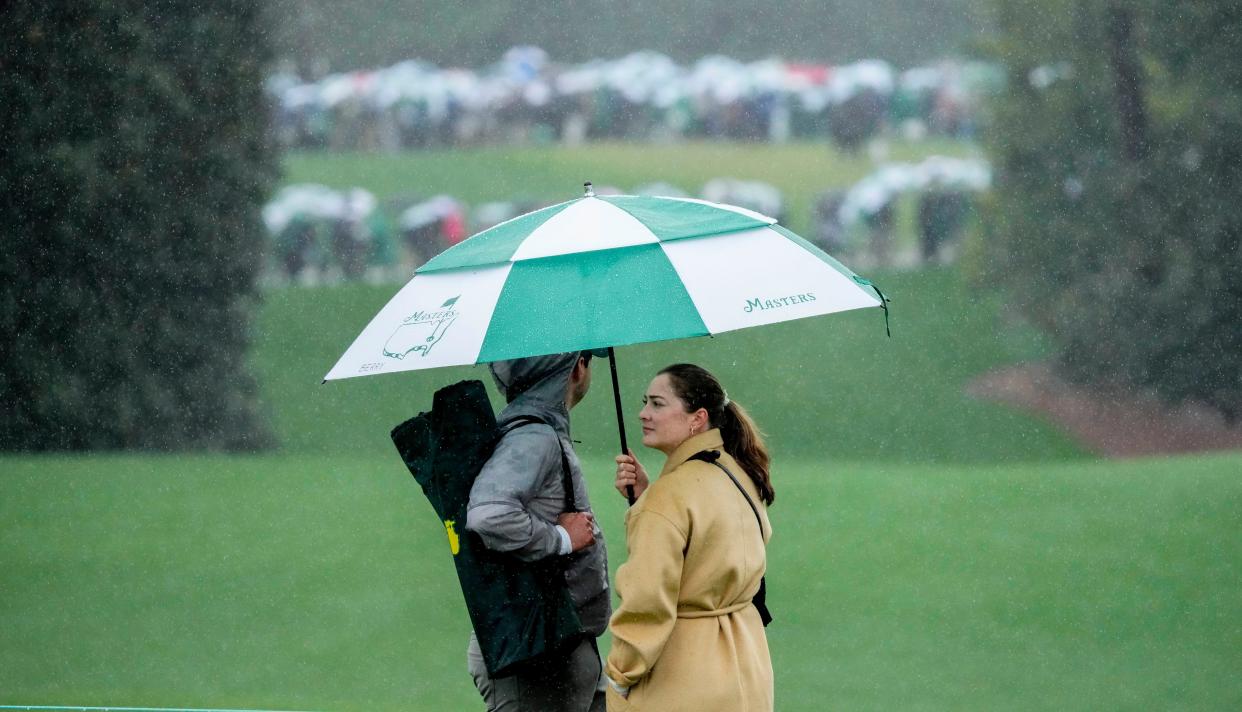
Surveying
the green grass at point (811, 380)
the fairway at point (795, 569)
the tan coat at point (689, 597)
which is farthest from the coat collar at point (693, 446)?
the green grass at point (811, 380)

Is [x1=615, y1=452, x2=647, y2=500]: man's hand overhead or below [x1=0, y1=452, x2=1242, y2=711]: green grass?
overhead

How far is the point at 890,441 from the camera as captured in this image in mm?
13383

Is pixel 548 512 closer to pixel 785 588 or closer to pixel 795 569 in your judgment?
pixel 785 588

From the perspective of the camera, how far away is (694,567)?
3293 millimetres

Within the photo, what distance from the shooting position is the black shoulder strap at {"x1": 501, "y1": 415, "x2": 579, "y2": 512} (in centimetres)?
354

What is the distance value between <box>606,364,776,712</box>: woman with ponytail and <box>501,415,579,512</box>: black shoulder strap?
218 millimetres

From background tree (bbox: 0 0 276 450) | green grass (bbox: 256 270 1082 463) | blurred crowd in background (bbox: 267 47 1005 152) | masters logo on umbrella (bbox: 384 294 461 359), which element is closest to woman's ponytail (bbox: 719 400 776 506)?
masters logo on umbrella (bbox: 384 294 461 359)

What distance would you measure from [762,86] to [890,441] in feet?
14.1

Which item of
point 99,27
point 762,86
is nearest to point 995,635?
point 99,27

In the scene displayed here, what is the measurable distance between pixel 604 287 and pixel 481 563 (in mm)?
720

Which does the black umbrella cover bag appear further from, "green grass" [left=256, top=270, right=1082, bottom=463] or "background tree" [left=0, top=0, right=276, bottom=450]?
"green grass" [left=256, top=270, right=1082, bottom=463]

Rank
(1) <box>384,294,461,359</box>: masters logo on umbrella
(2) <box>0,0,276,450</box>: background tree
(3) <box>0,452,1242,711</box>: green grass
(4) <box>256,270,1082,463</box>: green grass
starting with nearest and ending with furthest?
(1) <box>384,294,461,359</box>: masters logo on umbrella < (3) <box>0,452,1242,711</box>: green grass < (2) <box>0,0,276,450</box>: background tree < (4) <box>256,270,1082,463</box>: green grass

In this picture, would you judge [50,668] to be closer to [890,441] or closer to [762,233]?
[762,233]

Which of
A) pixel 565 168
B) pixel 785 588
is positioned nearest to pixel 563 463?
pixel 785 588
